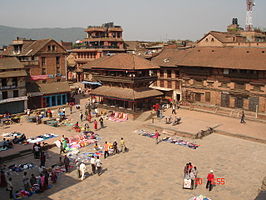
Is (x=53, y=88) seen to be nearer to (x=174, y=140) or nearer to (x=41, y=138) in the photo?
(x=41, y=138)

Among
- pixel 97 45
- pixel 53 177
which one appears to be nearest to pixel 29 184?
pixel 53 177

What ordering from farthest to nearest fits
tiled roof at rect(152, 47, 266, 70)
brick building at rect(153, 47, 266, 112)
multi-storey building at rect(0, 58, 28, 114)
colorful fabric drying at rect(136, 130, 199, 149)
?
1. multi-storey building at rect(0, 58, 28, 114)
2. tiled roof at rect(152, 47, 266, 70)
3. brick building at rect(153, 47, 266, 112)
4. colorful fabric drying at rect(136, 130, 199, 149)

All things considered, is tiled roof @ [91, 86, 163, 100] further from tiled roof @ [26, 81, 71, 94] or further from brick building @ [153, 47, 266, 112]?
brick building @ [153, 47, 266, 112]

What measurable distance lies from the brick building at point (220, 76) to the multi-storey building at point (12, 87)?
84.3ft

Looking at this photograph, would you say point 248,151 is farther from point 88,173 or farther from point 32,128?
point 32,128

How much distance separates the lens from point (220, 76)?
158 ft

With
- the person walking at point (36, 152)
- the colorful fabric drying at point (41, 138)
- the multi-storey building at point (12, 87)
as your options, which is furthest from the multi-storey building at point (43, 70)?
the person walking at point (36, 152)

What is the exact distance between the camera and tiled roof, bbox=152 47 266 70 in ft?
145

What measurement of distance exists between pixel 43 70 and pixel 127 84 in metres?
20.0

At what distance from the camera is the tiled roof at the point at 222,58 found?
145ft

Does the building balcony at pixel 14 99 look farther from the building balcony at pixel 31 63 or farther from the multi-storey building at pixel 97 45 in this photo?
the multi-storey building at pixel 97 45

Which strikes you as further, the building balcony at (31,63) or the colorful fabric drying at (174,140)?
the building balcony at (31,63)

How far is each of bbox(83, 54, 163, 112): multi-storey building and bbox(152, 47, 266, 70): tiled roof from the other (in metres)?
7.77
